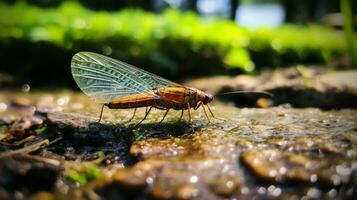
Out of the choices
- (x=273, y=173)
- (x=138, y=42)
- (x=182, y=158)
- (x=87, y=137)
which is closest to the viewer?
(x=273, y=173)

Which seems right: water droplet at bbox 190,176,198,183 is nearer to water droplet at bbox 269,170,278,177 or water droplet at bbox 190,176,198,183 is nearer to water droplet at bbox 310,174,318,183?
water droplet at bbox 269,170,278,177

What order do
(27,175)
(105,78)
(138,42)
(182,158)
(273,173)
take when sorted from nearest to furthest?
(27,175) < (273,173) < (182,158) < (105,78) < (138,42)

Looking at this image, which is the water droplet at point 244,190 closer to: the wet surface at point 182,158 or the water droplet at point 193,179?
the wet surface at point 182,158

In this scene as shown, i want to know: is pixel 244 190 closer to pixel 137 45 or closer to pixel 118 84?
pixel 118 84

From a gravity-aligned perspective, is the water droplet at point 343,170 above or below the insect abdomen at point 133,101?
below

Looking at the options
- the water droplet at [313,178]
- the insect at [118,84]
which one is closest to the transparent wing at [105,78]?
the insect at [118,84]

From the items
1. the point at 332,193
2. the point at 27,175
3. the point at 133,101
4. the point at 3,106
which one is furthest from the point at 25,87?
the point at 332,193

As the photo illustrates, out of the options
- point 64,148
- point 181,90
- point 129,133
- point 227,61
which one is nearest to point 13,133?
point 64,148
